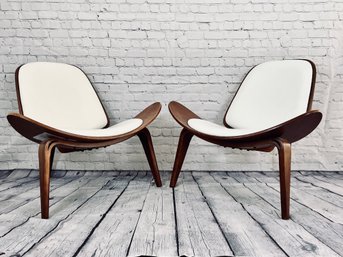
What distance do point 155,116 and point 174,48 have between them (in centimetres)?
75

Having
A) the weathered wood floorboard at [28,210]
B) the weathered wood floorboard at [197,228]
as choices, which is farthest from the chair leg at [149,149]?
the weathered wood floorboard at [28,210]

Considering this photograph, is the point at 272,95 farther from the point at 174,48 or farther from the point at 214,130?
the point at 174,48

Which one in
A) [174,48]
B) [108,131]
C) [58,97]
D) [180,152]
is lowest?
[180,152]

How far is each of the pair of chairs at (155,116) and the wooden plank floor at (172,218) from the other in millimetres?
147

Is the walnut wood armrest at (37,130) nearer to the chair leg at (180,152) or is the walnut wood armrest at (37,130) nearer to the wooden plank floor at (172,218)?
the wooden plank floor at (172,218)

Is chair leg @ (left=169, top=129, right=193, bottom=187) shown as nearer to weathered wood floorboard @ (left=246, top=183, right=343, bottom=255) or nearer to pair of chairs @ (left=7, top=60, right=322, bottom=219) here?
pair of chairs @ (left=7, top=60, right=322, bottom=219)

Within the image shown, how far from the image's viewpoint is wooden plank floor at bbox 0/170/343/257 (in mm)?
1032

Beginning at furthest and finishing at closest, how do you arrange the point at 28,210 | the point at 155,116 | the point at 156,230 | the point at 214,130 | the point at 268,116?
1. the point at 268,116
2. the point at 155,116
3. the point at 214,130
4. the point at 28,210
5. the point at 156,230

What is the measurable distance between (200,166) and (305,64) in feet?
3.43

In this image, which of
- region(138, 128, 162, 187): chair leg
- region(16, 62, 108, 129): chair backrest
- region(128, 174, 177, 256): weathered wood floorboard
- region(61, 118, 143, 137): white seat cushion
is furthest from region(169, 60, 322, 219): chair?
region(16, 62, 108, 129): chair backrest

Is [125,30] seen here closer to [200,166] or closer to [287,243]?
[200,166]

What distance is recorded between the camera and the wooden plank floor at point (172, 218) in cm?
103

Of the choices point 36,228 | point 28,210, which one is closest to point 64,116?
point 28,210

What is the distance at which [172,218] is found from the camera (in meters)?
1.35
